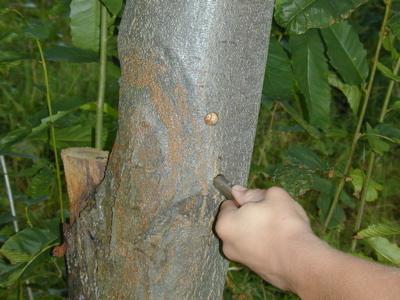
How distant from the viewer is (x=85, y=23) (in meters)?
1.16

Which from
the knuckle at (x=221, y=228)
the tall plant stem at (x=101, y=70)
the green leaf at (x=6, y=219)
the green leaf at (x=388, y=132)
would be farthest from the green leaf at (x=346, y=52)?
the green leaf at (x=6, y=219)

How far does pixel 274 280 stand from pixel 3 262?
693 mm

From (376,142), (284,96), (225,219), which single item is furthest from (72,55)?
(376,142)

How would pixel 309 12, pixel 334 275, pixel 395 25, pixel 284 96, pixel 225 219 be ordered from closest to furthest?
1. pixel 334 275
2. pixel 225 219
3. pixel 309 12
4. pixel 395 25
5. pixel 284 96

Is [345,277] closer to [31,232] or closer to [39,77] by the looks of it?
[31,232]

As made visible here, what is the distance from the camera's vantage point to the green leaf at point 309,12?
100cm

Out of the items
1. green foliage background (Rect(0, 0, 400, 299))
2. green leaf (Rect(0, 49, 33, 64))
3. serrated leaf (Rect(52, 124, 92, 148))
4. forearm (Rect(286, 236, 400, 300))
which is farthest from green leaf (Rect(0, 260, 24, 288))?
forearm (Rect(286, 236, 400, 300))

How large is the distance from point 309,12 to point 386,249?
0.48 m

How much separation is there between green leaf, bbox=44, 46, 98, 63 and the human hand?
488 millimetres

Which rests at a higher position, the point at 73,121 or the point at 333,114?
the point at 73,121

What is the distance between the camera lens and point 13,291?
5.30 ft

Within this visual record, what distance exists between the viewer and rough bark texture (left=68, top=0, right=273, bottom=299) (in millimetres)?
818

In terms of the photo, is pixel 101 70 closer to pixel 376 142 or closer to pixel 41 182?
pixel 41 182

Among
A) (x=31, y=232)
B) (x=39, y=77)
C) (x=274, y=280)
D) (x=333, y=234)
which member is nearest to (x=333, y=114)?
(x=333, y=234)
